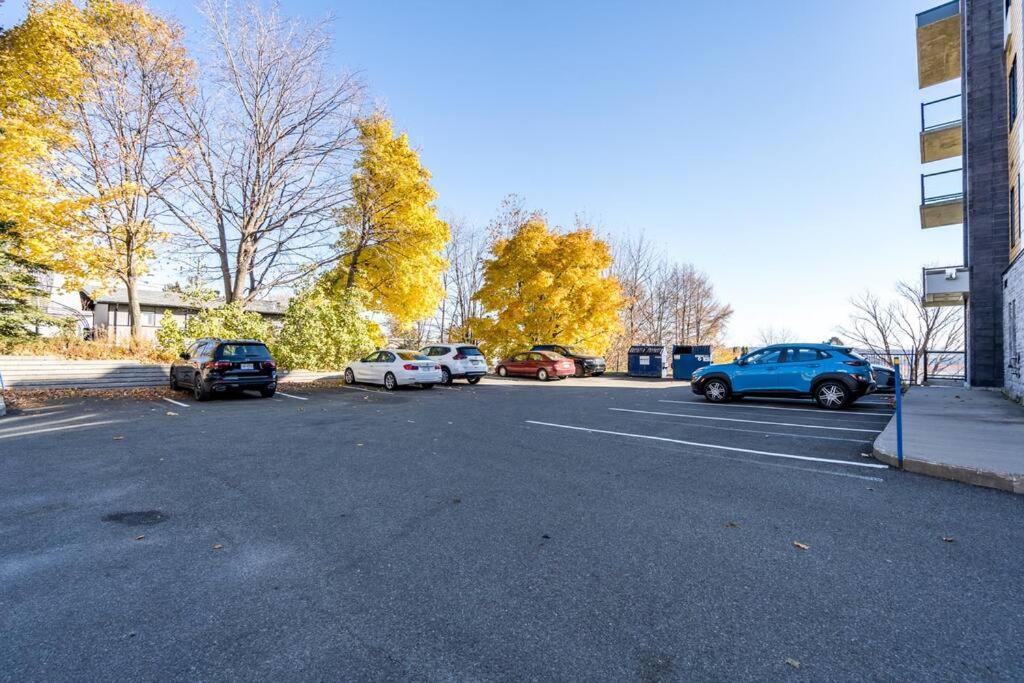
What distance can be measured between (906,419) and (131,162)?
75.5 feet

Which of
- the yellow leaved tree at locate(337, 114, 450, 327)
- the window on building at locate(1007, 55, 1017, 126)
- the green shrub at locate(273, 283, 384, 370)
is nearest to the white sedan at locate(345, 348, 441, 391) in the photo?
the green shrub at locate(273, 283, 384, 370)

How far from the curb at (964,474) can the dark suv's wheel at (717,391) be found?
7.49 m

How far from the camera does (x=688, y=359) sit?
25.1 metres

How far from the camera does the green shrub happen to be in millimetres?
19797

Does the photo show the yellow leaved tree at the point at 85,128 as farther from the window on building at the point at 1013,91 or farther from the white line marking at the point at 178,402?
the window on building at the point at 1013,91

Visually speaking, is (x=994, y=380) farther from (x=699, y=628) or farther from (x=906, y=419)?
(x=699, y=628)

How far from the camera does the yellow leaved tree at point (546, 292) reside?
2770 centimetres

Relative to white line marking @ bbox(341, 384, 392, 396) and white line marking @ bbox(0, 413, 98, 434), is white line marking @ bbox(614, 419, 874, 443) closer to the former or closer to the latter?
white line marking @ bbox(341, 384, 392, 396)

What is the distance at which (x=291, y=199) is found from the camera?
19.7 meters

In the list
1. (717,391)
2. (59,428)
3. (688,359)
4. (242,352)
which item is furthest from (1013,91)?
(59,428)

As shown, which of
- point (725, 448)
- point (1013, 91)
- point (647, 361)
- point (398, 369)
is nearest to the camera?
point (725, 448)

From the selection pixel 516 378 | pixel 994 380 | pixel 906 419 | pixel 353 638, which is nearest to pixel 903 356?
pixel 994 380

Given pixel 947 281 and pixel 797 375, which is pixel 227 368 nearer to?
pixel 797 375

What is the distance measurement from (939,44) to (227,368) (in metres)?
26.7
